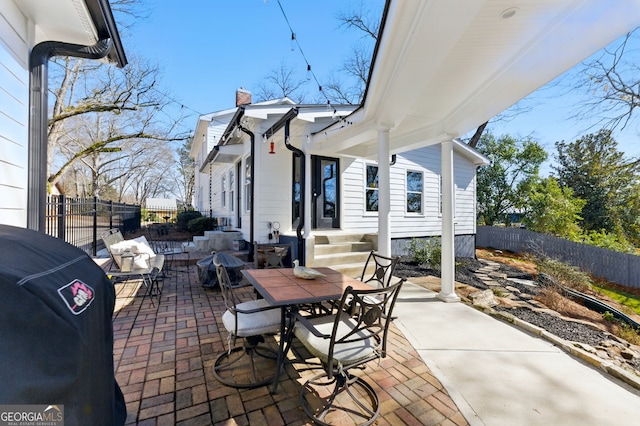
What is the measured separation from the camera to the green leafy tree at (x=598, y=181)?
13.2 m

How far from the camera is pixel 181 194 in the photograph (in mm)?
35188

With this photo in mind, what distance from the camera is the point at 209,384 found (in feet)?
7.72

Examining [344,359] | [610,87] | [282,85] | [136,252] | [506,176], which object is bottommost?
[344,359]

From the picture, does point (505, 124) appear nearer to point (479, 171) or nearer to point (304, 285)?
point (479, 171)

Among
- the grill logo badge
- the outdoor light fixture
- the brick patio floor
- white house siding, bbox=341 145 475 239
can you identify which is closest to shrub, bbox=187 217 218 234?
white house siding, bbox=341 145 475 239

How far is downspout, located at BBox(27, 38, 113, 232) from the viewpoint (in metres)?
2.31

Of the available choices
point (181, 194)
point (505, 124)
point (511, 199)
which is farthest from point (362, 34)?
point (181, 194)

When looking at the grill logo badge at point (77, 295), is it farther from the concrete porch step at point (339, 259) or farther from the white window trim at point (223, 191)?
the white window trim at point (223, 191)

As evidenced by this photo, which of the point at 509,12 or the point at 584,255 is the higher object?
the point at 509,12

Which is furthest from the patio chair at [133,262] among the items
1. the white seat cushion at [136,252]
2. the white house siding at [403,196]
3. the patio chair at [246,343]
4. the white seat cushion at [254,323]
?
the white house siding at [403,196]

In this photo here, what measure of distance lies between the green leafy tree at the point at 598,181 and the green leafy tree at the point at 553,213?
7.01 ft

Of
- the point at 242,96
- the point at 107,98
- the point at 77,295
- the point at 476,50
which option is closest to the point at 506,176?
the point at 242,96

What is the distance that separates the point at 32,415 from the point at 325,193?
249 inches

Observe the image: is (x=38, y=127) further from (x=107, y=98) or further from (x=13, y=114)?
(x=107, y=98)
